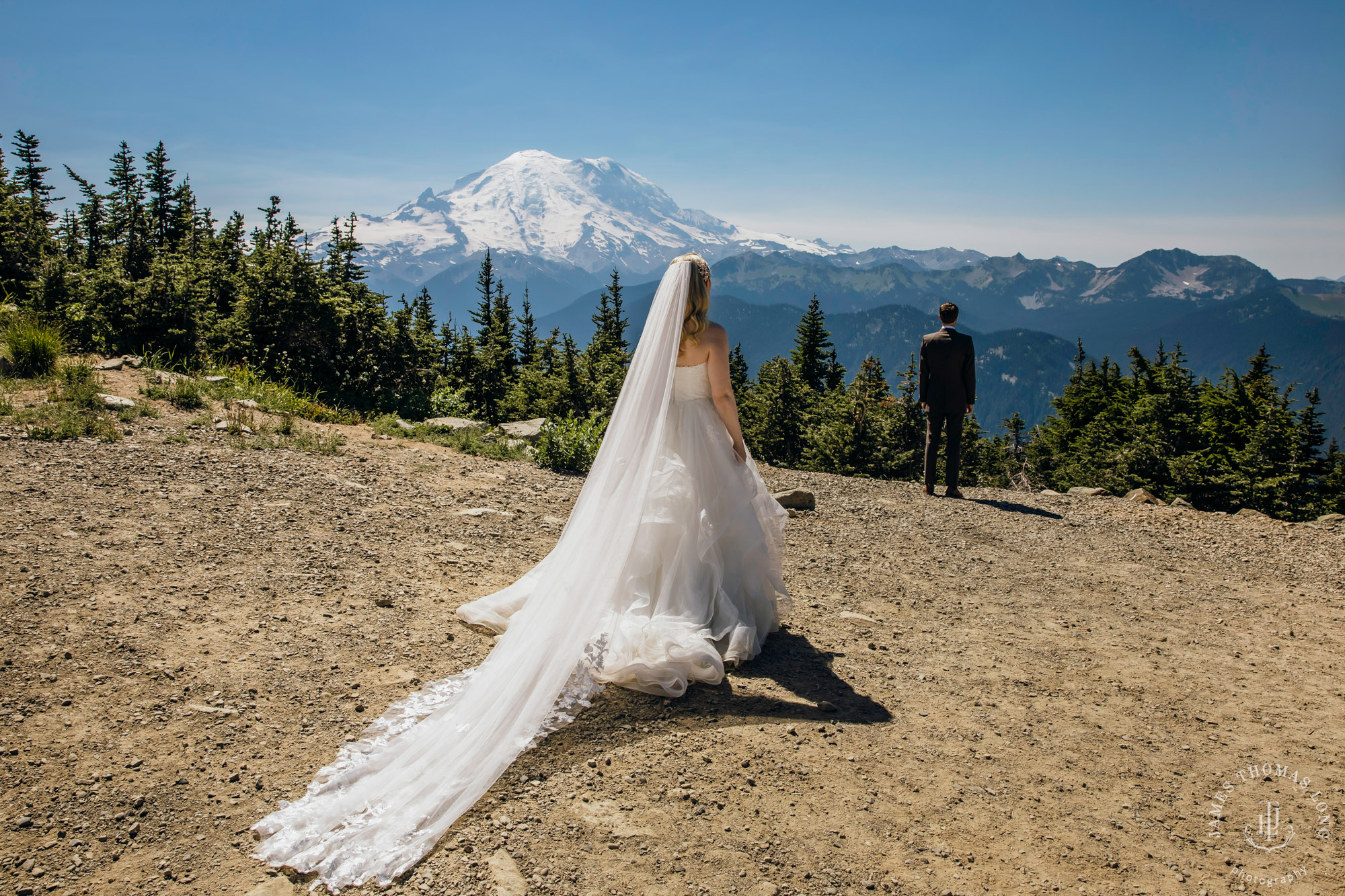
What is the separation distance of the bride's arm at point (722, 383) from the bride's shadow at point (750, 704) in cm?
179

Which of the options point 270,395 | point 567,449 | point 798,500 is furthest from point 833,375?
point 270,395

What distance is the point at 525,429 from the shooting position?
14.0m

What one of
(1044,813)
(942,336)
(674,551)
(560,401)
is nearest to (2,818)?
(674,551)

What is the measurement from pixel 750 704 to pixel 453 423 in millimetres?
9625

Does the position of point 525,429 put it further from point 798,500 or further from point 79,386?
point 79,386

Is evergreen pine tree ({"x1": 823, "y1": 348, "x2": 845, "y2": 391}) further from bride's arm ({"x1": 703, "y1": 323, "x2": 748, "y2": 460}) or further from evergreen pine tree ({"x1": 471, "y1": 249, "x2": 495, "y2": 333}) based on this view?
bride's arm ({"x1": 703, "y1": 323, "x2": 748, "y2": 460})

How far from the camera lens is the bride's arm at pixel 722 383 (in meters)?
5.62

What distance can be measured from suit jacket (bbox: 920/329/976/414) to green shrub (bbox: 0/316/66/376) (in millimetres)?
14098

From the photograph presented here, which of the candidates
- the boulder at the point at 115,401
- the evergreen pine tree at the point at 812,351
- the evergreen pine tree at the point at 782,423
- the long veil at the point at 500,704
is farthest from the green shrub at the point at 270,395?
the evergreen pine tree at the point at 812,351

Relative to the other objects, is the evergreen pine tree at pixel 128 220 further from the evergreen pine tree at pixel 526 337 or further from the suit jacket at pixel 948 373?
the evergreen pine tree at pixel 526 337

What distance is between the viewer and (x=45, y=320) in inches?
475

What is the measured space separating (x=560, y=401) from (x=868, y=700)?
3555cm

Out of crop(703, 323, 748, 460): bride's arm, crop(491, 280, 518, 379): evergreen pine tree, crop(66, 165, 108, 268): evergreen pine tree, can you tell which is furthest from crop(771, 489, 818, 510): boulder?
crop(491, 280, 518, 379): evergreen pine tree

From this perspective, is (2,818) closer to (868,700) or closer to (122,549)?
(122,549)
